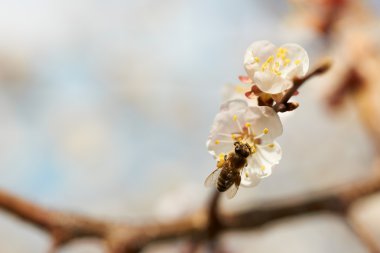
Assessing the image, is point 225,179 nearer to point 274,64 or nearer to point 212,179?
point 212,179

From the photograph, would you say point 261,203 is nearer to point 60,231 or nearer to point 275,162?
point 60,231

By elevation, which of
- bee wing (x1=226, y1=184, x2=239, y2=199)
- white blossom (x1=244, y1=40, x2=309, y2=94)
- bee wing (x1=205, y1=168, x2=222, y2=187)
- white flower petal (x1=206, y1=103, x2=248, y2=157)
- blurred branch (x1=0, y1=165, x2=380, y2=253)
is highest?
blurred branch (x1=0, y1=165, x2=380, y2=253)

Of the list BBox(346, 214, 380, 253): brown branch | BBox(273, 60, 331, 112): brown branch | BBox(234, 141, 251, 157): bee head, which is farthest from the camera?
BBox(346, 214, 380, 253): brown branch

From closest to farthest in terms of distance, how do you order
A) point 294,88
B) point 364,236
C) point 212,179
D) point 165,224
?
point 294,88, point 212,179, point 364,236, point 165,224

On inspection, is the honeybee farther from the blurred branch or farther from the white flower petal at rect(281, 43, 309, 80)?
the blurred branch

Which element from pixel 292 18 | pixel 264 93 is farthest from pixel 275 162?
pixel 292 18

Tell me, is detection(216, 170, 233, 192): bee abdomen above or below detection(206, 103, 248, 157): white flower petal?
below

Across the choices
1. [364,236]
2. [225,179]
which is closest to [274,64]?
[225,179]

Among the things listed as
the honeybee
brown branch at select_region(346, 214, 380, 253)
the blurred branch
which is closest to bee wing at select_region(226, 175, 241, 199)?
the honeybee
